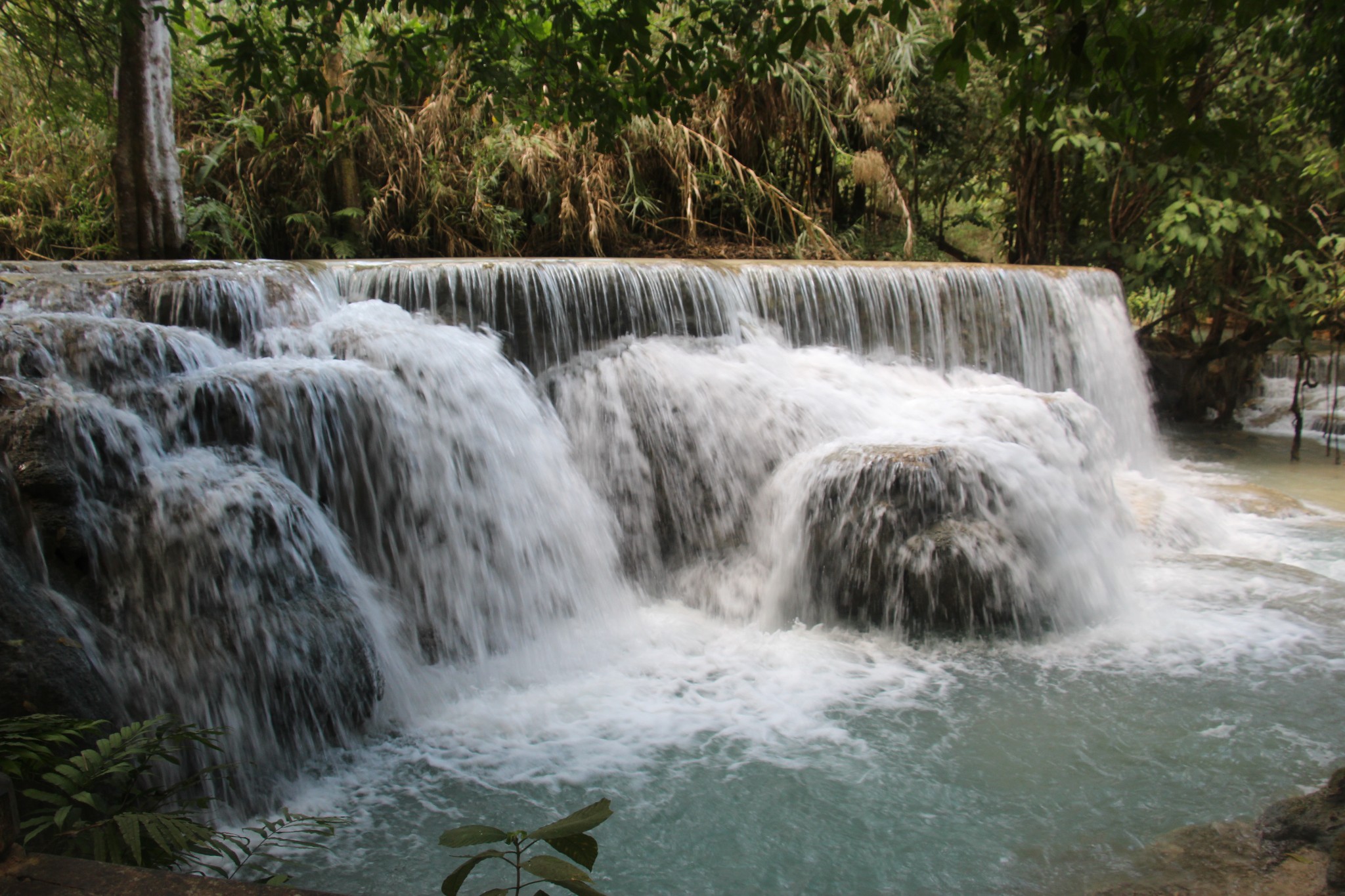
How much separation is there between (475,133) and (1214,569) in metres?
7.96

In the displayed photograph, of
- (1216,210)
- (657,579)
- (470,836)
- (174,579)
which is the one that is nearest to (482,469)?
(657,579)

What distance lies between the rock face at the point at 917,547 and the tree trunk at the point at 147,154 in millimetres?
5447

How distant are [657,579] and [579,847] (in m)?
4.24

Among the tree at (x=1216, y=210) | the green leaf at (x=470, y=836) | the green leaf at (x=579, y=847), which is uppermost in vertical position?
the tree at (x=1216, y=210)

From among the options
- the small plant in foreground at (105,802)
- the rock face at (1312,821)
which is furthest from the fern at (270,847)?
the rock face at (1312,821)

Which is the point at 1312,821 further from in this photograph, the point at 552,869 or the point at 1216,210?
the point at 1216,210

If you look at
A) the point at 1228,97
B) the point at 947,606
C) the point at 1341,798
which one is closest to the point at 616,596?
the point at 947,606

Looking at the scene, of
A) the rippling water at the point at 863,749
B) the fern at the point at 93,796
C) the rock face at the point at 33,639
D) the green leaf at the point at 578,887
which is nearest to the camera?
the green leaf at the point at 578,887

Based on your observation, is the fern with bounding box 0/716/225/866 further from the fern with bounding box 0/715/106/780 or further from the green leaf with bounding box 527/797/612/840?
the green leaf with bounding box 527/797/612/840

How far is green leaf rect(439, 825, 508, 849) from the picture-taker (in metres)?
1.43

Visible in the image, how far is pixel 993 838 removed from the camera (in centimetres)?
302

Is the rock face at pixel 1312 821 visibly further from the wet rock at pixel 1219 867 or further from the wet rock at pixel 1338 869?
the wet rock at pixel 1338 869

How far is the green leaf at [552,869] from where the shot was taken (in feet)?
4.52

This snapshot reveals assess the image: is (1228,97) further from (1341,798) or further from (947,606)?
(1341,798)
